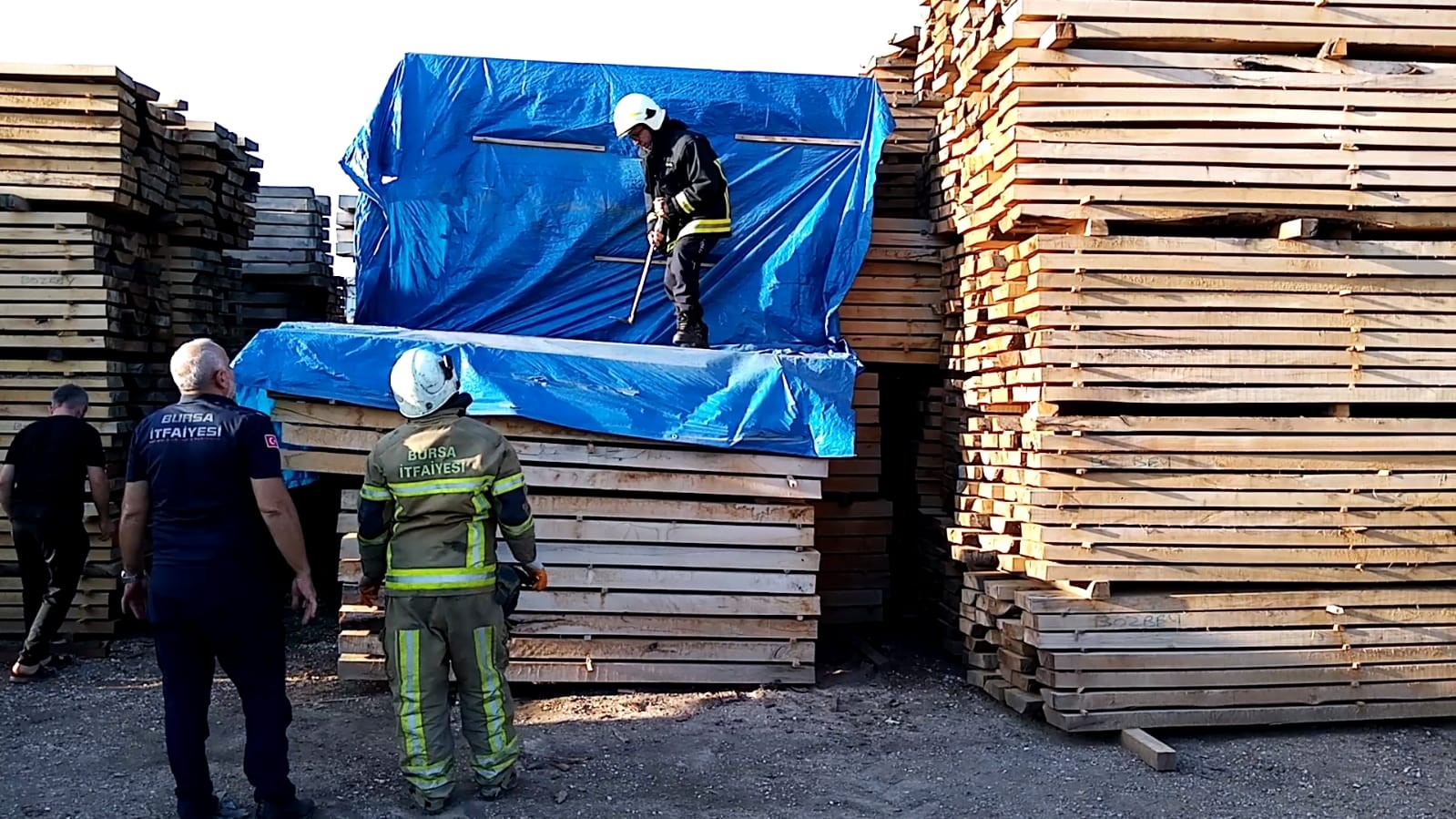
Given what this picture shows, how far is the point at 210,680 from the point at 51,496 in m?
3.33

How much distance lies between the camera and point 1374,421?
6953 millimetres

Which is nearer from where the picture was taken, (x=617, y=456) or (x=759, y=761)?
(x=759, y=761)

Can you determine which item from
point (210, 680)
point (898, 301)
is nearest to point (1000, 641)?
point (898, 301)

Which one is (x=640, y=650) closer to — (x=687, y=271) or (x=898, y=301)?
(x=687, y=271)

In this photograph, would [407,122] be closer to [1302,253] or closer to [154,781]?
[154,781]

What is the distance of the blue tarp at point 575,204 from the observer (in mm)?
8641

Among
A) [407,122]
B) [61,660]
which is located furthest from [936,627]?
[61,660]

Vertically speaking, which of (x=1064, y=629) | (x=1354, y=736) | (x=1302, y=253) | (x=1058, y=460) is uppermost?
(x=1302, y=253)

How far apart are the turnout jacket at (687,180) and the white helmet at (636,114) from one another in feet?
0.28

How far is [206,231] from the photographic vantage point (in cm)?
1011

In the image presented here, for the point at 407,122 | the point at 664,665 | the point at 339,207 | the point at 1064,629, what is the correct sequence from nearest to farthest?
the point at 1064,629, the point at 664,665, the point at 407,122, the point at 339,207

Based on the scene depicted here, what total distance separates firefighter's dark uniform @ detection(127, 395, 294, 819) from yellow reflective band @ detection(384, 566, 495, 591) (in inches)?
20.8

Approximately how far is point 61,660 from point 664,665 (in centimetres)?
407

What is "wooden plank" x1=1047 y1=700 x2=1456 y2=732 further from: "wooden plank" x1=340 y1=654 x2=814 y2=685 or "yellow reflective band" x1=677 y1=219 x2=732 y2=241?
"yellow reflective band" x1=677 y1=219 x2=732 y2=241
